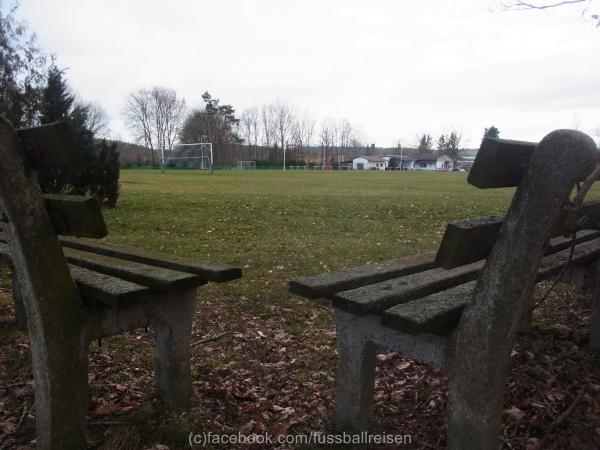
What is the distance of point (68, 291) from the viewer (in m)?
1.95

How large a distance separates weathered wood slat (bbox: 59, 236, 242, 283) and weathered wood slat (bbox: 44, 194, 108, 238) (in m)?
0.87

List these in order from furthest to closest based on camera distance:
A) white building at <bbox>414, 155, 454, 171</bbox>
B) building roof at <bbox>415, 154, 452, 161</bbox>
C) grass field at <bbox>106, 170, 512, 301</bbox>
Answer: building roof at <bbox>415, 154, 452, 161</bbox> < white building at <bbox>414, 155, 454, 171</bbox> < grass field at <bbox>106, 170, 512, 301</bbox>

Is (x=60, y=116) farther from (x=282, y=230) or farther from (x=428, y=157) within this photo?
(x=428, y=157)

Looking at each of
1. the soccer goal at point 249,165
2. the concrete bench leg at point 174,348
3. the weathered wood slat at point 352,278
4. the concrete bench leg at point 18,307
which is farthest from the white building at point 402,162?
the concrete bench leg at point 174,348

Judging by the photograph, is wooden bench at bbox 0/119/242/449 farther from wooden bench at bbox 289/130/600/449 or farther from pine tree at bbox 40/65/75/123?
pine tree at bbox 40/65/75/123

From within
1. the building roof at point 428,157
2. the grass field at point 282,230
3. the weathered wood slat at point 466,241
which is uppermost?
the building roof at point 428,157

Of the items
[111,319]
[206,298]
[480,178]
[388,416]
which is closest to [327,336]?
[388,416]

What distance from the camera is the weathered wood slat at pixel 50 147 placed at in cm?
155

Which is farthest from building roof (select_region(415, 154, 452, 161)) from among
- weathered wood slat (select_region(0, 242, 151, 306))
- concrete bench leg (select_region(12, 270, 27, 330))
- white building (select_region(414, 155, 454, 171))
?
weathered wood slat (select_region(0, 242, 151, 306))

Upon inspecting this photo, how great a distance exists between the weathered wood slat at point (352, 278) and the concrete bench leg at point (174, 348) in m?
0.64

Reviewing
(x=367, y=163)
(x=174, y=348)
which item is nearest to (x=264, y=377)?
(x=174, y=348)

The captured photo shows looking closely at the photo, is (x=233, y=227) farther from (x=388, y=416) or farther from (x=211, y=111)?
(x=211, y=111)

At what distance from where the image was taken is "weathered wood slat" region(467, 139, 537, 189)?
1375 mm

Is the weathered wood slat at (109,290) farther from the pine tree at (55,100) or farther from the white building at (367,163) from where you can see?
the white building at (367,163)
